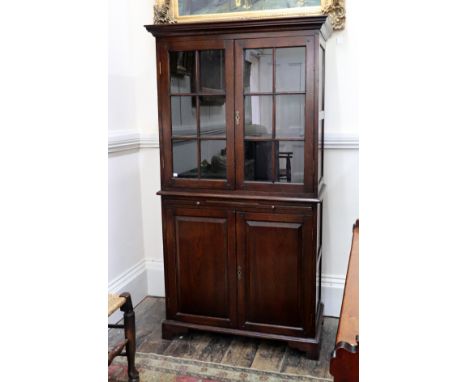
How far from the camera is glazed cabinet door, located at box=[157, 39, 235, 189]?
96.3 inches

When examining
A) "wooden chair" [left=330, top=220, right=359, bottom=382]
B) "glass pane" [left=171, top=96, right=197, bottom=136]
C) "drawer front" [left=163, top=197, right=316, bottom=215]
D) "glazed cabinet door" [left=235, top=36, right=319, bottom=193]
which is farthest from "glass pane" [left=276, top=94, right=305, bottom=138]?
"wooden chair" [left=330, top=220, right=359, bottom=382]

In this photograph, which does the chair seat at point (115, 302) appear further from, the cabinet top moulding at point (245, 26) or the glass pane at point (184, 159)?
the cabinet top moulding at point (245, 26)

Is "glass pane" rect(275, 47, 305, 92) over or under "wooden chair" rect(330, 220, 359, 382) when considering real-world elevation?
over

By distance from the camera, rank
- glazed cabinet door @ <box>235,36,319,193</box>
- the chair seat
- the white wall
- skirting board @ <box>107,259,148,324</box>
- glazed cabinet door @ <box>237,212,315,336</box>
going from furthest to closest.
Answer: skirting board @ <box>107,259,148,324</box>
the white wall
glazed cabinet door @ <box>237,212,315,336</box>
glazed cabinet door @ <box>235,36,319,193</box>
the chair seat

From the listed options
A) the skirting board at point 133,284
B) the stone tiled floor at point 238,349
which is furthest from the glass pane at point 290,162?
the skirting board at point 133,284

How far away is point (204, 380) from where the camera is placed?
2.32 meters

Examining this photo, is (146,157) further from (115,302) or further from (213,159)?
(115,302)

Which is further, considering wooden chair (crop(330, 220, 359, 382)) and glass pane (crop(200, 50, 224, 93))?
glass pane (crop(200, 50, 224, 93))

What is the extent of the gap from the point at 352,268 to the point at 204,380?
102 centimetres

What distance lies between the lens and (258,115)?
8.02ft

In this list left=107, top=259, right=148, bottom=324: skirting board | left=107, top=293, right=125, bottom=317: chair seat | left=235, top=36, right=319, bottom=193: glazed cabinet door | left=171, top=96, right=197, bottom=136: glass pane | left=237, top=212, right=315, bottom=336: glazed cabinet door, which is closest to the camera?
left=107, top=293, right=125, bottom=317: chair seat

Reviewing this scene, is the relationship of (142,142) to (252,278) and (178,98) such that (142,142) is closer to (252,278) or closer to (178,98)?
(178,98)

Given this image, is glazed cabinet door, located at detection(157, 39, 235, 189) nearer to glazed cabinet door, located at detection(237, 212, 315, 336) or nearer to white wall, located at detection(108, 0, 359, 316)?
glazed cabinet door, located at detection(237, 212, 315, 336)

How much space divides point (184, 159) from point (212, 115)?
297 millimetres
